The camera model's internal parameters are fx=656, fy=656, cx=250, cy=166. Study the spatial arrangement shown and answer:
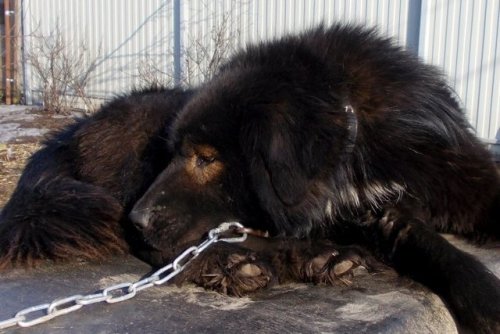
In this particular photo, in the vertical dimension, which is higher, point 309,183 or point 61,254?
point 309,183

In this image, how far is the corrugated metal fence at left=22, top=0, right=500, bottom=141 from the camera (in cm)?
666

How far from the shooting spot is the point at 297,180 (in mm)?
2266

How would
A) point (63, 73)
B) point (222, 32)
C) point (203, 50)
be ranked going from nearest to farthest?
1. point (222, 32)
2. point (203, 50)
3. point (63, 73)

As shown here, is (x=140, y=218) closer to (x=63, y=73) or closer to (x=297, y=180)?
(x=297, y=180)

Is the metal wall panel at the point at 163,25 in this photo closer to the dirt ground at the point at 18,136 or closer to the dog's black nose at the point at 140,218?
the dirt ground at the point at 18,136

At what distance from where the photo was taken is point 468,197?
2480mm

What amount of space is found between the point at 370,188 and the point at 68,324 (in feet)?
3.97

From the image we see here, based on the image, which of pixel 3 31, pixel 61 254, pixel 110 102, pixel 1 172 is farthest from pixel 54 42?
pixel 61 254

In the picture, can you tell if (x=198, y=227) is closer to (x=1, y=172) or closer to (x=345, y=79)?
(x=345, y=79)

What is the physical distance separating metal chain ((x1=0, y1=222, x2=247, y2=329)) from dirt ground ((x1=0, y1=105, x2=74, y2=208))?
2.78 m

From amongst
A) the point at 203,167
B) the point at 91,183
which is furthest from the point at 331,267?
the point at 91,183

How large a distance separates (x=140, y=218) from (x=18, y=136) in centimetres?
690


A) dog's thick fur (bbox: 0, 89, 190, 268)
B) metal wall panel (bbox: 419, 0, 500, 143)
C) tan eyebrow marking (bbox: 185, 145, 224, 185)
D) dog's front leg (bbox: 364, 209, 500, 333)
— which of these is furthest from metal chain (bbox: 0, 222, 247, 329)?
metal wall panel (bbox: 419, 0, 500, 143)

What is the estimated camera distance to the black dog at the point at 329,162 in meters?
2.28
